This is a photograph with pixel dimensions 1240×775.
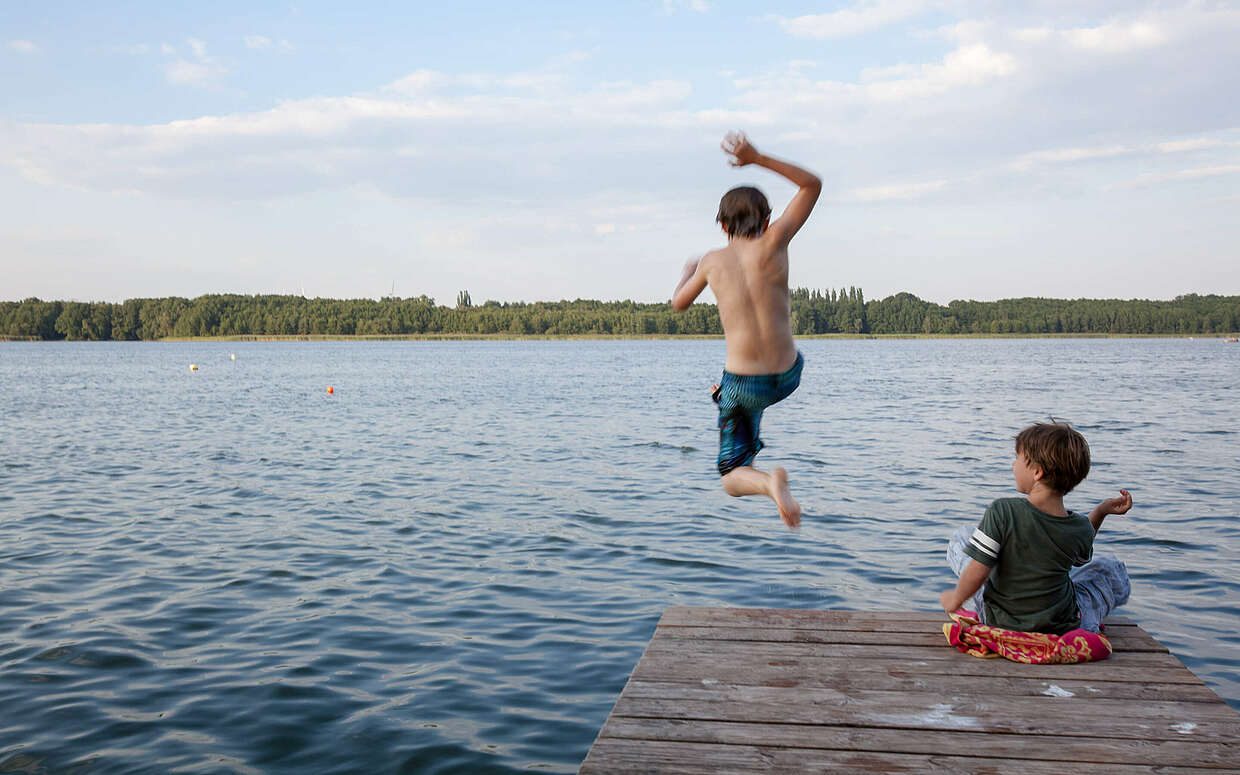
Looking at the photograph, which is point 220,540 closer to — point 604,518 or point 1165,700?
point 604,518

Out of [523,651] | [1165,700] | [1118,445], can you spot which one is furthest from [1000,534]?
[1118,445]

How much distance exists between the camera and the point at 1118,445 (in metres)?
24.9

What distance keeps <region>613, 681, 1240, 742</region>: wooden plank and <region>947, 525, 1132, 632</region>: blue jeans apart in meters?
1.09

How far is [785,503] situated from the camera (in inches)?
216

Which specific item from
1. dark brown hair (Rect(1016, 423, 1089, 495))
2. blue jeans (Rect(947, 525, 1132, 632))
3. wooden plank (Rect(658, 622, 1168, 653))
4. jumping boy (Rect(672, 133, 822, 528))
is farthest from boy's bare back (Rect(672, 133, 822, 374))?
wooden plank (Rect(658, 622, 1168, 653))

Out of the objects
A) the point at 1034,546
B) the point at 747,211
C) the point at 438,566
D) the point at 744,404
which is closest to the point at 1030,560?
the point at 1034,546

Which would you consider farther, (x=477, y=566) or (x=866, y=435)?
(x=866, y=435)

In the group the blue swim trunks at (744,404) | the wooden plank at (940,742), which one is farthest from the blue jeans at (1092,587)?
the wooden plank at (940,742)

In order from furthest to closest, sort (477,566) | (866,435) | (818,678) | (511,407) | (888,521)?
1. (511,407)
2. (866,435)
3. (888,521)
4. (477,566)
5. (818,678)

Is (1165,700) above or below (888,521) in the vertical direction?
above

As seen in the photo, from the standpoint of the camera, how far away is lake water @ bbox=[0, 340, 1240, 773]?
7301 millimetres

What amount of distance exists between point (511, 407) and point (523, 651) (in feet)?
104

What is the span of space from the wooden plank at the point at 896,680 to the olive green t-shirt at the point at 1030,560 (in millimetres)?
482

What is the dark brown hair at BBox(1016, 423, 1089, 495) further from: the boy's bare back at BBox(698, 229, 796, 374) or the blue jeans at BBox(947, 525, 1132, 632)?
the boy's bare back at BBox(698, 229, 796, 374)
